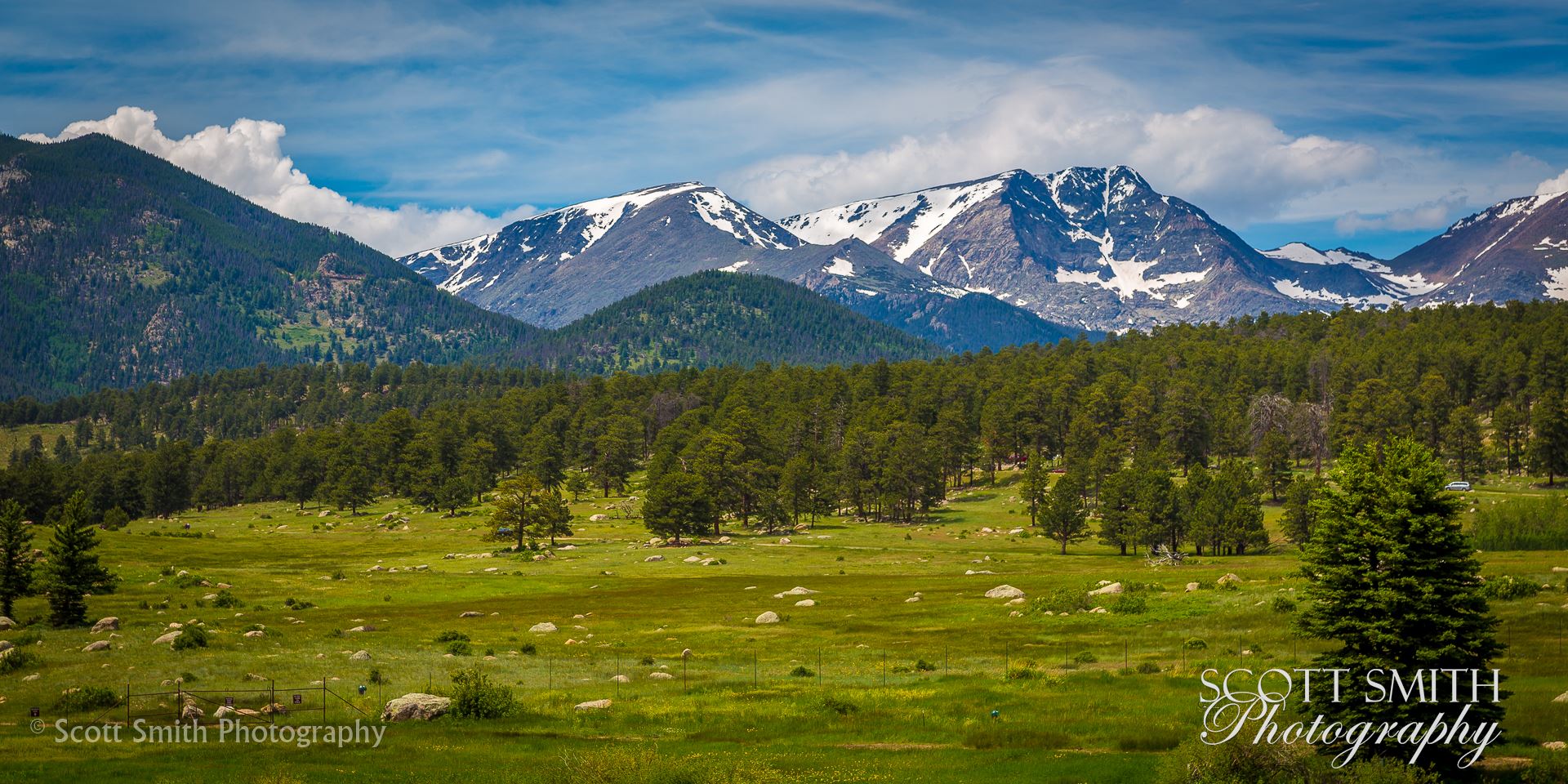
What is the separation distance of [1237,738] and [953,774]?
9.17m

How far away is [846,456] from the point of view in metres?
171

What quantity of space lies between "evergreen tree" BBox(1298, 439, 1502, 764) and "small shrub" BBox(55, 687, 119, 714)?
1875 inches

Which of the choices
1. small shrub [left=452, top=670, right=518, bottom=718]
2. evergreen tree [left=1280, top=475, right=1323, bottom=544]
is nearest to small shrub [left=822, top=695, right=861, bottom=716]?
small shrub [left=452, top=670, right=518, bottom=718]

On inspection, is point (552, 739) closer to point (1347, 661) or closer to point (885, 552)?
point (1347, 661)

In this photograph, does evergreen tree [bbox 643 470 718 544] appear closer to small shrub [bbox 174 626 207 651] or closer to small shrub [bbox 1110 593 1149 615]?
small shrub [bbox 1110 593 1149 615]

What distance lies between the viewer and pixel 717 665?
57.1 meters

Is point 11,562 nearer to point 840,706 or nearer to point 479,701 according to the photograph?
point 479,701

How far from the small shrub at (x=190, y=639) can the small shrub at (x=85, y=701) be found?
12275 mm

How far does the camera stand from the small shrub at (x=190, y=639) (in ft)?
181

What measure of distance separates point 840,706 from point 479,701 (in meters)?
15.8

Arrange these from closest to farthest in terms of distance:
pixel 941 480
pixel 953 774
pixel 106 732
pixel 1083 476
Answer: pixel 953 774, pixel 106 732, pixel 1083 476, pixel 941 480

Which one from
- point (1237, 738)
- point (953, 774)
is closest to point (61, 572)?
point (953, 774)

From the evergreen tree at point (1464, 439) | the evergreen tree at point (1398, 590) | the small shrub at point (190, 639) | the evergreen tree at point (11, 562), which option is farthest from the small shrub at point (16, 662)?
the evergreen tree at point (1464, 439)

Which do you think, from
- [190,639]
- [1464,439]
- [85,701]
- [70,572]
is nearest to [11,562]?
[70,572]
